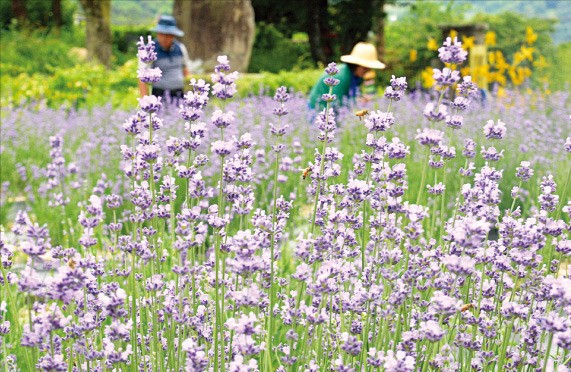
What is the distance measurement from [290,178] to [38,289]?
13.9 feet

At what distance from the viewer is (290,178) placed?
223 inches

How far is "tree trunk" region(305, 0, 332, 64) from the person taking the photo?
60.2ft

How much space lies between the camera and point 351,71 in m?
7.17

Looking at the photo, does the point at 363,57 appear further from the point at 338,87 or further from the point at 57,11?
the point at 57,11

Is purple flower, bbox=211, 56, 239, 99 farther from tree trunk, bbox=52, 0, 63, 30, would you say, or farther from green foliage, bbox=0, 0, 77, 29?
tree trunk, bbox=52, 0, 63, 30

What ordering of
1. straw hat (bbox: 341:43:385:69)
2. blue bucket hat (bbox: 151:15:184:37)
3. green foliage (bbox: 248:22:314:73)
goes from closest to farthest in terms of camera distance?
1. straw hat (bbox: 341:43:385:69)
2. blue bucket hat (bbox: 151:15:184:37)
3. green foliage (bbox: 248:22:314:73)

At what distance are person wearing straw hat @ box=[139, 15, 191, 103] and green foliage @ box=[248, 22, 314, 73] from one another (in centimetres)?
1114

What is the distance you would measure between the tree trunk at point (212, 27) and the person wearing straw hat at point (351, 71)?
20.2ft

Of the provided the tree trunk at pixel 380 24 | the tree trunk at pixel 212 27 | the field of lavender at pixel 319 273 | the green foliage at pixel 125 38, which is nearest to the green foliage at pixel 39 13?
the green foliage at pixel 125 38

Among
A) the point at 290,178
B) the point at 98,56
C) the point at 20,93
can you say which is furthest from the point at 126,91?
the point at 290,178

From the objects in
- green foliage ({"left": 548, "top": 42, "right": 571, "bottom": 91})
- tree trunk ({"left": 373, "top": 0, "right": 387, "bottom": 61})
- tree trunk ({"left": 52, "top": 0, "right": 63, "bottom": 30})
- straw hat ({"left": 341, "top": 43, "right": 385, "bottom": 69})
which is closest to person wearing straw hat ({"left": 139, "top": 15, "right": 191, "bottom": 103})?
straw hat ({"left": 341, "top": 43, "right": 385, "bottom": 69})

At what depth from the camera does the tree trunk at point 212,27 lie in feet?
42.9

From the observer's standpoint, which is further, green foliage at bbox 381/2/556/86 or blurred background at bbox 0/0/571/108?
green foliage at bbox 381/2/556/86

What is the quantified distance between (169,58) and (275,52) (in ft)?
41.7
